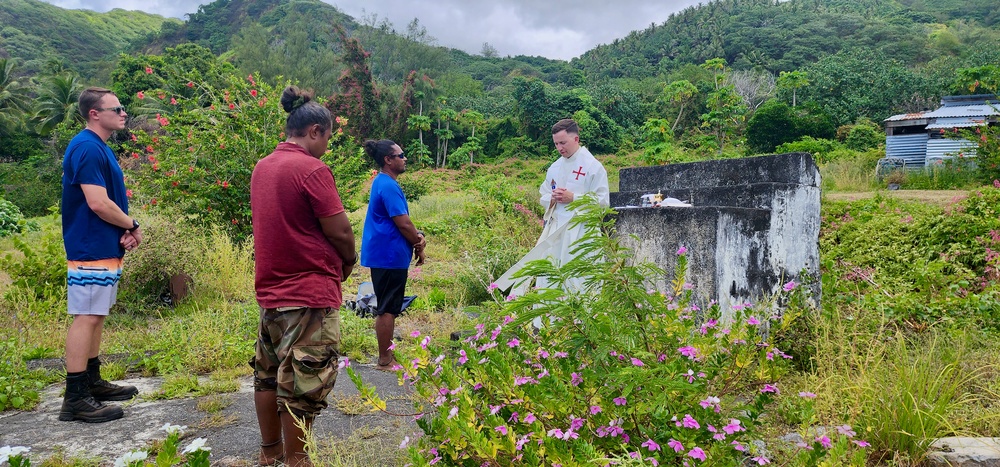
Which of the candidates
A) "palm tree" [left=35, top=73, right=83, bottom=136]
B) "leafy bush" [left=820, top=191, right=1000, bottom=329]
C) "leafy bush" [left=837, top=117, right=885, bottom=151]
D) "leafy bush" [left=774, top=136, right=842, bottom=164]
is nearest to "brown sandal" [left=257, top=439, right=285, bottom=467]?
"leafy bush" [left=820, top=191, right=1000, bottom=329]

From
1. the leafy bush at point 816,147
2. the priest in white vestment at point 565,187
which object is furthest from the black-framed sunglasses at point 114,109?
the leafy bush at point 816,147

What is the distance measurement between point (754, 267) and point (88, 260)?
3.88 meters

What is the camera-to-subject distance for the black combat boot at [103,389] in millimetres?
3527

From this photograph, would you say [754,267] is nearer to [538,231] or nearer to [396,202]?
[396,202]

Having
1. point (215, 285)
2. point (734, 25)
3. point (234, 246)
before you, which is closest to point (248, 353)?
point (215, 285)

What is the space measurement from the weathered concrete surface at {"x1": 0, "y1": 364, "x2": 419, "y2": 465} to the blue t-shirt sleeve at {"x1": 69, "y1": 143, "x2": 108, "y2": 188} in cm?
129

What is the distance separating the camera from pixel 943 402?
2.62 m

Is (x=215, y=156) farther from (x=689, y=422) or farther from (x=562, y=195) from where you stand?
(x=689, y=422)

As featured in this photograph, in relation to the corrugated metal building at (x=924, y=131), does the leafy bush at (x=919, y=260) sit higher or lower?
lower

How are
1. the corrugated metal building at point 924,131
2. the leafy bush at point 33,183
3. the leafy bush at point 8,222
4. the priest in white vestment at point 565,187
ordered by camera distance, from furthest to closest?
the leafy bush at point 33,183
the corrugated metal building at point 924,131
the leafy bush at point 8,222
the priest in white vestment at point 565,187

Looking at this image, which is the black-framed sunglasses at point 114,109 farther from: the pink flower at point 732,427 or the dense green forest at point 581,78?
the dense green forest at point 581,78

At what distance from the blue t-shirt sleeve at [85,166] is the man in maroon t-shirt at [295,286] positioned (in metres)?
1.36

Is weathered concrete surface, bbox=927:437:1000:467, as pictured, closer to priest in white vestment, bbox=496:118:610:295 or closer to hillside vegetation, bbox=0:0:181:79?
priest in white vestment, bbox=496:118:610:295

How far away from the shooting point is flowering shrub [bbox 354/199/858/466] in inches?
69.3
